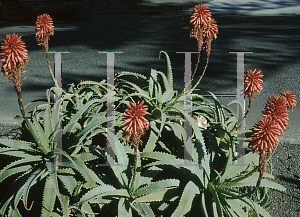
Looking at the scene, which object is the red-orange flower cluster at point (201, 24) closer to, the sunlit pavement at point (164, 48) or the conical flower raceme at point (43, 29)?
the conical flower raceme at point (43, 29)

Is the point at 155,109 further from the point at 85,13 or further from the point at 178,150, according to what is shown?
the point at 85,13

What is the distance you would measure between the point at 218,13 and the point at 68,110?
9884mm

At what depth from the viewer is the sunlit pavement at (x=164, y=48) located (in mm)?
5477

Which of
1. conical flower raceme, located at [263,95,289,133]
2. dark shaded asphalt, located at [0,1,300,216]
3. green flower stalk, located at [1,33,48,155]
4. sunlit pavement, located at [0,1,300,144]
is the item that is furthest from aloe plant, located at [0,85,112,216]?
sunlit pavement, located at [0,1,300,144]

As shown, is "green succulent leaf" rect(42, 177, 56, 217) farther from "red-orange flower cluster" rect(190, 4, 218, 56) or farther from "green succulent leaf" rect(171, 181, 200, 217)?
"red-orange flower cluster" rect(190, 4, 218, 56)

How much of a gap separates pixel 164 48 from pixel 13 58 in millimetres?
6179

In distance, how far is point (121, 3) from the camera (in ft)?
49.7

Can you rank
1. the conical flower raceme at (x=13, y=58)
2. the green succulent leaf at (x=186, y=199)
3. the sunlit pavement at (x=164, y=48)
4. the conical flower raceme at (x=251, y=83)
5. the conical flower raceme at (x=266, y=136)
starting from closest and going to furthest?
1. the conical flower raceme at (x=266, y=136)
2. the conical flower raceme at (x=13, y=58)
3. the green succulent leaf at (x=186, y=199)
4. the conical flower raceme at (x=251, y=83)
5. the sunlit pavement at (x=164, y=48)

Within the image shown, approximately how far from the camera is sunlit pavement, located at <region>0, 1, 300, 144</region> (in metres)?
5.48

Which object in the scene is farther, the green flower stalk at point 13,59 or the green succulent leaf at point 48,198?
the green succulent leaf at point 48,198

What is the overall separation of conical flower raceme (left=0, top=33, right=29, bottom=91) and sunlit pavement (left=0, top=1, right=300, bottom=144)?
282cm

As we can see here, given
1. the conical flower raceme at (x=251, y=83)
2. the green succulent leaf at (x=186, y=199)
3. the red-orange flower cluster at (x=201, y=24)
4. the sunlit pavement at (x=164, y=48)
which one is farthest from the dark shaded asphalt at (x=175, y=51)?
the red-orange flower cluster at (x=201, y=24)

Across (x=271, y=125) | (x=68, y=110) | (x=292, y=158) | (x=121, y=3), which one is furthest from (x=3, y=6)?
(x=271, y=125)

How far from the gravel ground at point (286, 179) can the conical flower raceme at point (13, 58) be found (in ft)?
6.21
